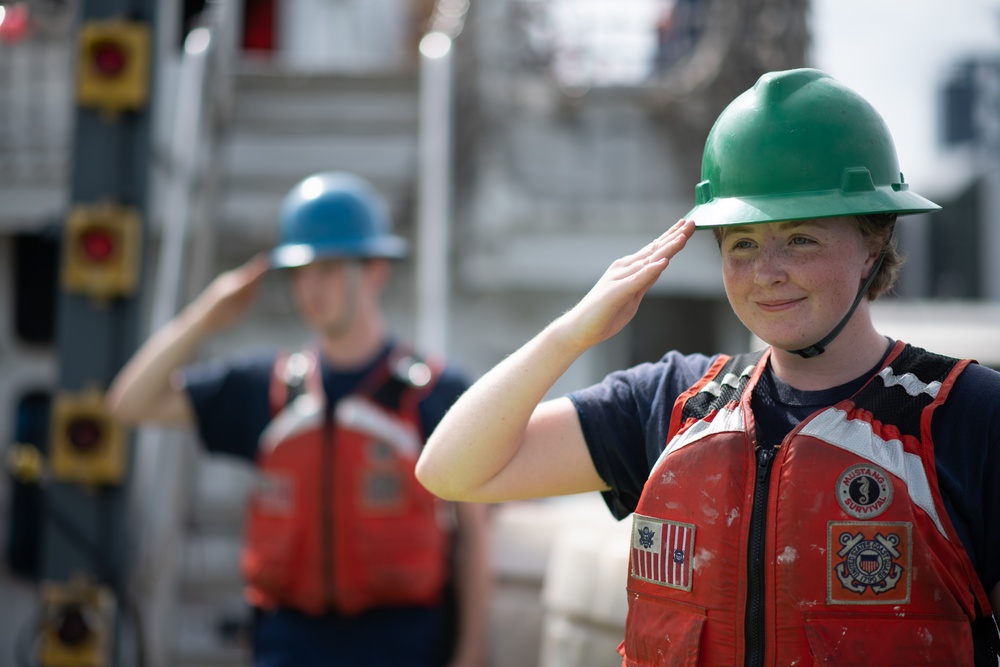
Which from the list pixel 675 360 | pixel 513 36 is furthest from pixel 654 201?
pixel 675 360

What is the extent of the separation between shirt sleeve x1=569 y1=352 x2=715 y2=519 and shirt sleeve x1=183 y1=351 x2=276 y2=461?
6.89 ft

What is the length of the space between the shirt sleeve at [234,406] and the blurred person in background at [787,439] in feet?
6.54

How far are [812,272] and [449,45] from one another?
19.0ft

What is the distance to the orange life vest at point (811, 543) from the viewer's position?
177 cm

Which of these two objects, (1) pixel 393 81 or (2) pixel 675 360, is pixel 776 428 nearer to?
(2) pixel 675 360

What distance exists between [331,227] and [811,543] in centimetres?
282

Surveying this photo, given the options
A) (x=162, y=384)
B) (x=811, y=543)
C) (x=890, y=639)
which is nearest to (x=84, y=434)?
(x=162, y=384)

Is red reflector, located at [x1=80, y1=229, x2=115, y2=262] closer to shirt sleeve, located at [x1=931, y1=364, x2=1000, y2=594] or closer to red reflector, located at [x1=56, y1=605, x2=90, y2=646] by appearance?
red reflector, located at [x1=56, y1=605, x2=90, y2=646]

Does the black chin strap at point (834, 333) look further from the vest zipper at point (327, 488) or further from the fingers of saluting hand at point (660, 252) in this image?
the vest zipper at point (327, 488)

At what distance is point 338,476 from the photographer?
388cm

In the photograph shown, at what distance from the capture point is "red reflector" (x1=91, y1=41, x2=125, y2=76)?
4902 mm

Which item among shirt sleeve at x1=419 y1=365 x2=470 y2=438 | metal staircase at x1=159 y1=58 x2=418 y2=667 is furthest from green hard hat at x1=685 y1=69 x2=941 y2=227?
metal staircase at x1=159 y1=58 x2=418 y2=667

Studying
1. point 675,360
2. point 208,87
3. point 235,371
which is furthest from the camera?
point 208,87

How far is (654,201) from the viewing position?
779cm
